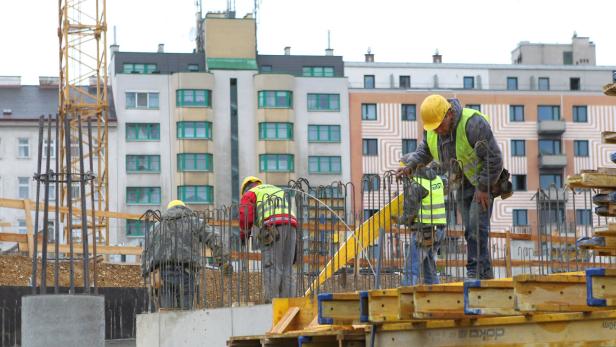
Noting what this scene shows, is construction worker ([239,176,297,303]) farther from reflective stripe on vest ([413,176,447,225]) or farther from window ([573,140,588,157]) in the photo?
window ([573,140,588,157])

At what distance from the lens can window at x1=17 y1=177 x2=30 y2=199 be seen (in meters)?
82.6

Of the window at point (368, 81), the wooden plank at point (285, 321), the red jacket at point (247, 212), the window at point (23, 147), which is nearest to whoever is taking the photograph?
the wooden plank at point (285, 321)

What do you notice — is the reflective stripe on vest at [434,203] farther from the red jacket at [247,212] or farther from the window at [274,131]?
the window at [274,131]

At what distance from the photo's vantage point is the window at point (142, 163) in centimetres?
8400

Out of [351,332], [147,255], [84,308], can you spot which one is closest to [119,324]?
[147,255]

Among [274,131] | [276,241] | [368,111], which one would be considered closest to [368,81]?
[368,111]

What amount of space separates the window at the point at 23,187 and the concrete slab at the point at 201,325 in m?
67.9

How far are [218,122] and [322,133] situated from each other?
22.5 ft

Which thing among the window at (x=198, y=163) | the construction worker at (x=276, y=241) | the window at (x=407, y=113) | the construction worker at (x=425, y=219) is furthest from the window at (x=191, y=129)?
the construction worker at (x=425, y=219)

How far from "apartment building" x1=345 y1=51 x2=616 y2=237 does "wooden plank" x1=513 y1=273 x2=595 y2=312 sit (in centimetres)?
7613

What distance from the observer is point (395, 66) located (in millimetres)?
91062

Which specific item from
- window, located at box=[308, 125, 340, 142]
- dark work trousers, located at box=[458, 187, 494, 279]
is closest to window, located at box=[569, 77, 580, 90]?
window, located at box=[308, 125, 340, 142]

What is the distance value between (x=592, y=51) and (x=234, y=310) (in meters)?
86.5

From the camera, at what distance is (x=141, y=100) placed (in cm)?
8450
